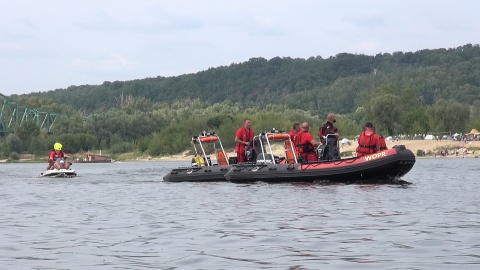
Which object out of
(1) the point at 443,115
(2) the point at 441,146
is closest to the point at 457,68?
(1) the point at 443,115

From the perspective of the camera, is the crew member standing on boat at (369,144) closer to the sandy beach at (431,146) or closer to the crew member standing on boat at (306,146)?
the crew member standing on boat at (306,146)

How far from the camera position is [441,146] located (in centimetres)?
7719

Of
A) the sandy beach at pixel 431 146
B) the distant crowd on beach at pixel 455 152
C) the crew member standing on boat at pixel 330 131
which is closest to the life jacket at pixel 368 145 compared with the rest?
the crew member standing on boat at pixel 330 131

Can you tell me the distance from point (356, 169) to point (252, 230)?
34.4ft

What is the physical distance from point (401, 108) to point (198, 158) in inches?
→ 2593

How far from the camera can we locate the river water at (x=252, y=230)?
1109 cm

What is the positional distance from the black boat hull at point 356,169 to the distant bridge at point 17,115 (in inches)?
4347

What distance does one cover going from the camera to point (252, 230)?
46.3 ft

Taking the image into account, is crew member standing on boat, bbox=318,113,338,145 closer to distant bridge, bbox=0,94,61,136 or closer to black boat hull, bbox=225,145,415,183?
black boat hull, bbox=225,145,415,183

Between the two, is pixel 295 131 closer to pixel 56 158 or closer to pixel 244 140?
pixel 244 140

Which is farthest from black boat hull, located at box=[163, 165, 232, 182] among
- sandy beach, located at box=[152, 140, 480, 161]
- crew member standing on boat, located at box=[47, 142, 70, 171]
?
sandy beach, located at box=[152, 140, 480, 161]

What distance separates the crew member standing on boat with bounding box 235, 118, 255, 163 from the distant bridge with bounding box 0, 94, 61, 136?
352 ft

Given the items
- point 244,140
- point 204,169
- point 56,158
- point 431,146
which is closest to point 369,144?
point 244,140

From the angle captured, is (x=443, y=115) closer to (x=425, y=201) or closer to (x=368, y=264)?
(x=425, y=201)
